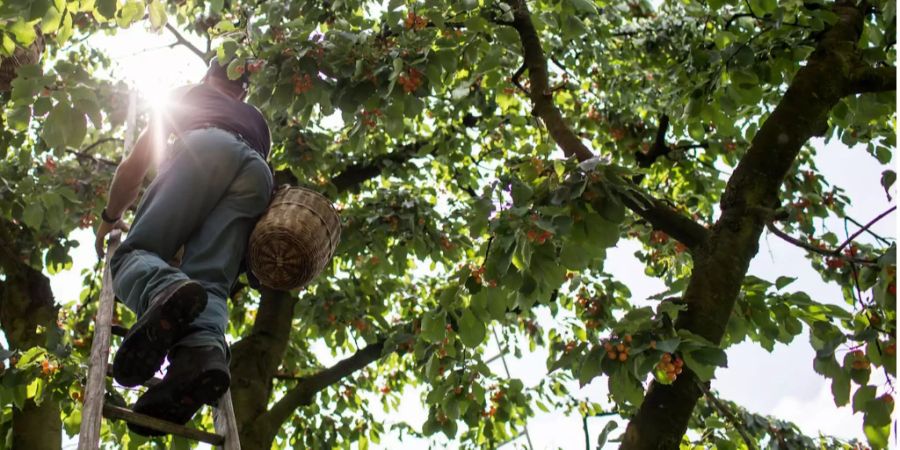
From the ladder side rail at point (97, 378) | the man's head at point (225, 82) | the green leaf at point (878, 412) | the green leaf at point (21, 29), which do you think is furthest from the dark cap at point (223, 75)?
the green leaf at point (878, 412)

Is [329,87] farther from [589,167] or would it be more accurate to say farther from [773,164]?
[773,164]

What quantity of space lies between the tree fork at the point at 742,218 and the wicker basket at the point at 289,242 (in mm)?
1198

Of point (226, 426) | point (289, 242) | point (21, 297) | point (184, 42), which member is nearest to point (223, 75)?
point (289, 242)

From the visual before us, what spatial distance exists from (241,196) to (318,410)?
4.51 m

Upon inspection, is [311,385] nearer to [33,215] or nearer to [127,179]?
[33,215]

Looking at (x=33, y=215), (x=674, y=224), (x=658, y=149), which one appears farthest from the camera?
(x=658, y=149)

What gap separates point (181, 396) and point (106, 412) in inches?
12.5

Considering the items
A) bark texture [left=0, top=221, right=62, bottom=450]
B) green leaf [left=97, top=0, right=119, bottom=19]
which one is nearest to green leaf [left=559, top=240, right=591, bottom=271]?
green leaf [left=97, top=0, right=119, bottom=19]

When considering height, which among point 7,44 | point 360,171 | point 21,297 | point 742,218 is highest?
point 360,171

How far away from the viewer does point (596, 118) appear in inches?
285

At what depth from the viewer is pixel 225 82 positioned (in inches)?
148

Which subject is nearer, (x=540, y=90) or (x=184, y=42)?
(x=540, y=90)

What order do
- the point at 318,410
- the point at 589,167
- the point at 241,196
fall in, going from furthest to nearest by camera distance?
the point at 318,410
the point at 241,196
the point at 589,167

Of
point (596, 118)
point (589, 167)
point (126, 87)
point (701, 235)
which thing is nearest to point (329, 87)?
point (589, 167)
